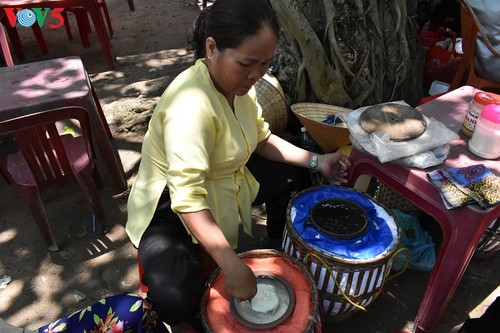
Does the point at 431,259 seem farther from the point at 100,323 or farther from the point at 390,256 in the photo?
the point at 100,323

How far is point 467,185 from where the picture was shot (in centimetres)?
181

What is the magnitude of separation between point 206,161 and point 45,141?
57.4 inches

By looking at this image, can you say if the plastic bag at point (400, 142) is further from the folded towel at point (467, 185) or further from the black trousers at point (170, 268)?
the black trousers at point (170, 268)

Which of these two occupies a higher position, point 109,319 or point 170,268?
point 170,268

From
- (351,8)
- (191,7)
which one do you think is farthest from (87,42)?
(351,8)

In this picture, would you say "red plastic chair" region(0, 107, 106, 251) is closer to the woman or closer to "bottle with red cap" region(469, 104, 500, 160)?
the woman

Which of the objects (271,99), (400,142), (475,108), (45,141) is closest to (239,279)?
(400,142)

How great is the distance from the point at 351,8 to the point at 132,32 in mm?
4200

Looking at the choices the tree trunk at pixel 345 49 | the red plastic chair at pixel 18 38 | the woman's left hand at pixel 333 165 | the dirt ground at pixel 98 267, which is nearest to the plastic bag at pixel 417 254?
the dirt ground at pixel 98 267

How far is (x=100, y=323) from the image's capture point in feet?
5.51

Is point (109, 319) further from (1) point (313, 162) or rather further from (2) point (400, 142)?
(2) point (400, 142)

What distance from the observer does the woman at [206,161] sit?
1.49 metres

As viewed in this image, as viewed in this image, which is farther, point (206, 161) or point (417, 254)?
point (417, 254)

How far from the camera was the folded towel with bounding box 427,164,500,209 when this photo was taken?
1749 mm
